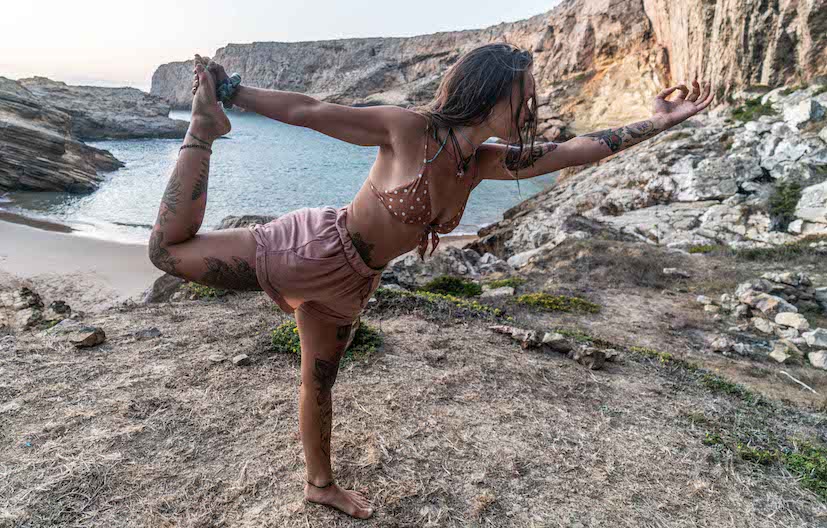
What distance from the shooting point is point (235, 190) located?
921 inches

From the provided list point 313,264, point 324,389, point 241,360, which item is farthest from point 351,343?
point 313,264

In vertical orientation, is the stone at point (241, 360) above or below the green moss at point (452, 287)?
above

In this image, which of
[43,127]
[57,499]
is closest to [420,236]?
[57,499]

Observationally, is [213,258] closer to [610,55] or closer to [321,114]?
[321,114]

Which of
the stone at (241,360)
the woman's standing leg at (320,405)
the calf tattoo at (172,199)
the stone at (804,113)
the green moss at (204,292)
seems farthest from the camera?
the stone at (804,113)

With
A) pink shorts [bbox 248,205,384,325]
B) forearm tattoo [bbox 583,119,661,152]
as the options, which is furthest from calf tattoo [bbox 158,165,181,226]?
forearm tattoo [bbox 583,119,661,152]

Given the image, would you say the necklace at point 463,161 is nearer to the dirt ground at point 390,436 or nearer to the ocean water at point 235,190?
the dirt ground at point 390,436

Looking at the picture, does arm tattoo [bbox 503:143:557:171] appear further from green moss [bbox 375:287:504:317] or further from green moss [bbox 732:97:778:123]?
green moss [bbox 732:97:778:123]

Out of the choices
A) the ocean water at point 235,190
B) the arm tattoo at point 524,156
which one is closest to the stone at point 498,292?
the arm tattoo at point 524,156

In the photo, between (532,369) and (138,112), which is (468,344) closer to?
(532,369)

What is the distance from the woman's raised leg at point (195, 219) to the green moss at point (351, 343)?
2464mm

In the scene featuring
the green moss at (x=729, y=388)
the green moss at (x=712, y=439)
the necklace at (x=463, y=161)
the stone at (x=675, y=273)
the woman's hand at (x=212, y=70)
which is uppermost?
the woman's hand at (x=212, y=70)

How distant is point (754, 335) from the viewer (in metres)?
6.23

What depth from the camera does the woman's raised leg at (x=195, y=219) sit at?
186 centimetres
